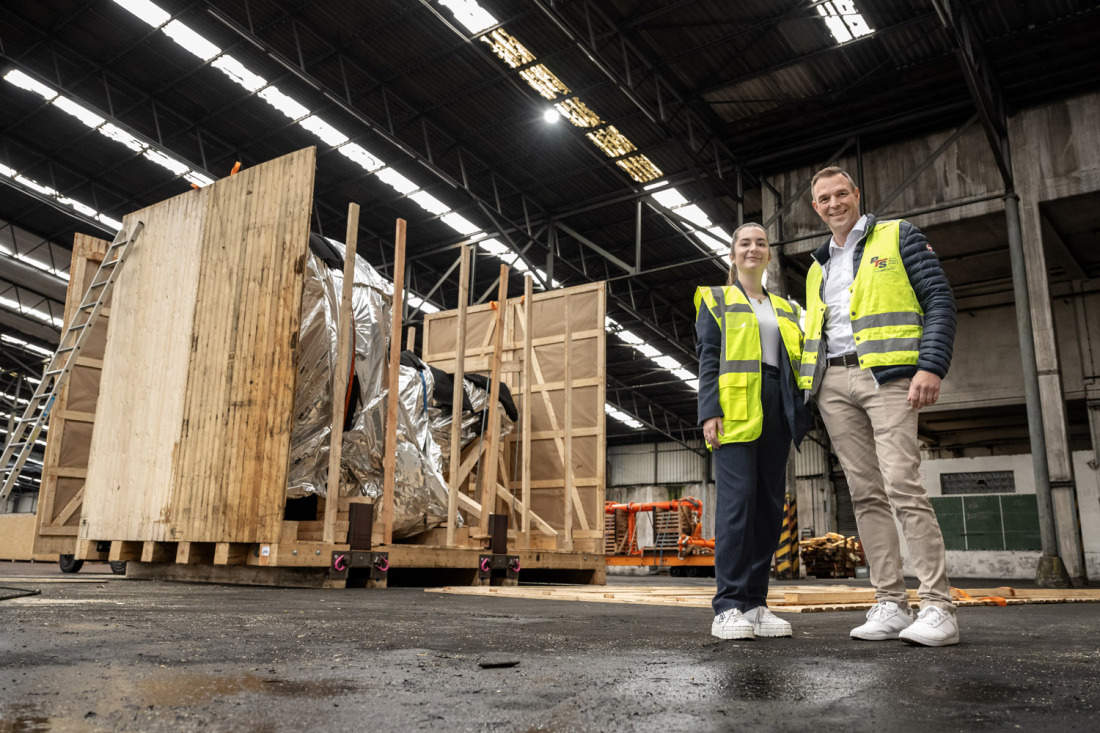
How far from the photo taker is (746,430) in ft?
9.97

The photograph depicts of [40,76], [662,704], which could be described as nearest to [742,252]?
[662,704]

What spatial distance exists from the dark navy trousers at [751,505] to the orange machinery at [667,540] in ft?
55.9

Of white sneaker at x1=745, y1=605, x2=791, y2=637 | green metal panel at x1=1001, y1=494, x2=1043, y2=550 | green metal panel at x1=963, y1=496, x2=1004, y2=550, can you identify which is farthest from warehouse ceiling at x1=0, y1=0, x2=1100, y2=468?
white sneaker at x1=745, y1=605, x2=791, y2=637

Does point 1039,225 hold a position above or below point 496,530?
above

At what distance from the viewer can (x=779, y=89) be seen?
1392 cm

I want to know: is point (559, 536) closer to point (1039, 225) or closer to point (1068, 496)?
point (1068, 496)

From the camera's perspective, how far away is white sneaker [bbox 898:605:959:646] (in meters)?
2.78

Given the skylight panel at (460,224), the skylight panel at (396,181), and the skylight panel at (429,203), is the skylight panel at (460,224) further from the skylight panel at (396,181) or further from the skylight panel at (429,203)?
the skylight panel at (396,181)

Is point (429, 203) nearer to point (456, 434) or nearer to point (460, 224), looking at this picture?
point (460, 224)

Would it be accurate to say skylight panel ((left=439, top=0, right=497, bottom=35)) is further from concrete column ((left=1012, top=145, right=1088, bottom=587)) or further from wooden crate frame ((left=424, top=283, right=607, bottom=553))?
concrete column ((left=1012, top=145, right=1088, bottom=587))

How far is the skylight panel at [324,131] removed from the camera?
48.2 feet

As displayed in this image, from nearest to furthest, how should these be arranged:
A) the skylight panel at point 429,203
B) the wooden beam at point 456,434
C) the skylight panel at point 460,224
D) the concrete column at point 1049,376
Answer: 1. the wooden beam at point 456,434
2. the concrete column at point 1049,376
3. the skylight panel at point 429,203
4. the skylight panel at point 460,224

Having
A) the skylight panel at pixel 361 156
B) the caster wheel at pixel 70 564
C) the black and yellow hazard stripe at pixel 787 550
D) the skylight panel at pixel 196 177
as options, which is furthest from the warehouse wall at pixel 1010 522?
the caster wheel at pixel 70 564

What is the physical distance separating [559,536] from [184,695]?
8.18m
